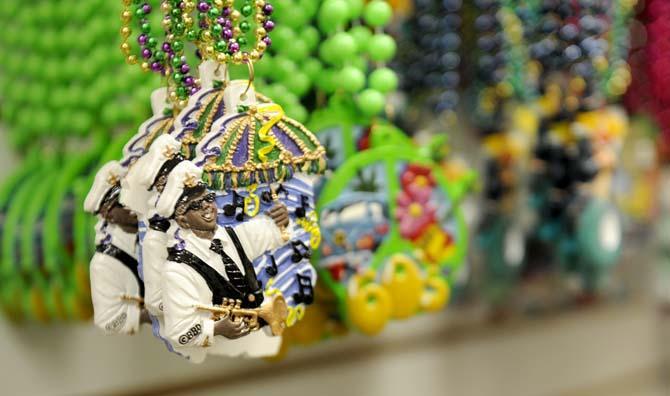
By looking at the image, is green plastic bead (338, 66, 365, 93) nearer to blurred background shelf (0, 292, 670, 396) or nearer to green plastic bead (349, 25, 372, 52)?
green plastic bead (349, 25, 372, 52)

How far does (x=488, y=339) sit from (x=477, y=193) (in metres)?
0.35

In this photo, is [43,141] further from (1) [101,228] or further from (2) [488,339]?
(2) [488,339]

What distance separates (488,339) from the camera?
1.45m

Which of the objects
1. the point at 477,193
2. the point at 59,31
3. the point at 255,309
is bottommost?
the point at 255,309

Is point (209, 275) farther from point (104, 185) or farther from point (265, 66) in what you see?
point (265, 66)

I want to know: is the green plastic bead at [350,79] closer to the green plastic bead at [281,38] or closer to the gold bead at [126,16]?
the green plastic bead at [281,38]

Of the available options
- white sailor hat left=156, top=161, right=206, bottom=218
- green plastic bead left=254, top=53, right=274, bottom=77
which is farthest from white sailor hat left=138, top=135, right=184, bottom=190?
green plastic bead left=254, top=53, right=274, bottom=77

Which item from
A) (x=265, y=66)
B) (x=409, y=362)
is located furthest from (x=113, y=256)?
(x=409, y=362)

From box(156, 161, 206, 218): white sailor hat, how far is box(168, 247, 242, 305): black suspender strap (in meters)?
0.03

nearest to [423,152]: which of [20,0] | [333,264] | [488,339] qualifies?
[333,264]

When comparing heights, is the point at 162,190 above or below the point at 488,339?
above

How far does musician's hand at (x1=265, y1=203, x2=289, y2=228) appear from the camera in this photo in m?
0.65

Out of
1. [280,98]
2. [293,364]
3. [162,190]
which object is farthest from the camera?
[293,364]

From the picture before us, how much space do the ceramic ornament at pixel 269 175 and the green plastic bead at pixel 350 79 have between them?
14 cm
